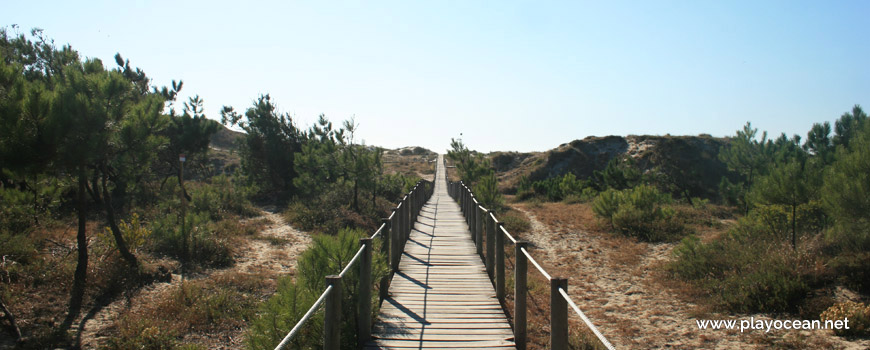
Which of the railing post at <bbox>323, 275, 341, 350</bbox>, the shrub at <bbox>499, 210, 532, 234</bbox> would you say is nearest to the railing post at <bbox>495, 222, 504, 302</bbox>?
the railing post at <bbox>323, 275, 341, 350</bbox>

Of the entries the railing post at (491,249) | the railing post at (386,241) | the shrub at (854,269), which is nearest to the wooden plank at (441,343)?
the railing post at (386,241)

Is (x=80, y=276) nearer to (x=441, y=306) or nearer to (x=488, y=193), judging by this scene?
(x=441, y=306)

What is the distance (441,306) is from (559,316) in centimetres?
274

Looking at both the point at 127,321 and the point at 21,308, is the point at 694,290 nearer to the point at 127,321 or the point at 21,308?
the point at 127,321

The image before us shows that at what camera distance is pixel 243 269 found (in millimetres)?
10711

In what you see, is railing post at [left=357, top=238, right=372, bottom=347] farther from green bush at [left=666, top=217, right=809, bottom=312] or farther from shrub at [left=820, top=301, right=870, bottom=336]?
shrub at [left=820, top=301, right=870, bottom=336]

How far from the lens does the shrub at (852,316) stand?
20.8ft

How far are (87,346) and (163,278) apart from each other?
3.27 meters

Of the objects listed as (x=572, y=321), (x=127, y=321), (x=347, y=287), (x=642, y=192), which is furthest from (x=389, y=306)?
(x=642, y=192)

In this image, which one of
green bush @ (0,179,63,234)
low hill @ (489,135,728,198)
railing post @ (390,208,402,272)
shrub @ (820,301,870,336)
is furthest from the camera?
low hill @ (489,135,728,198)

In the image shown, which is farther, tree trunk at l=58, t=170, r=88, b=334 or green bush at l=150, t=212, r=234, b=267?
green bush at l=150, t=212, r=234, b=267

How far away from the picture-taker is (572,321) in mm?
7512

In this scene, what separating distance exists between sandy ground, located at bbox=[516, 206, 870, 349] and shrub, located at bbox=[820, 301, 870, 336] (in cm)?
19

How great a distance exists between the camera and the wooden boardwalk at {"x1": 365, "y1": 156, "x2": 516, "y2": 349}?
507 cm
